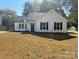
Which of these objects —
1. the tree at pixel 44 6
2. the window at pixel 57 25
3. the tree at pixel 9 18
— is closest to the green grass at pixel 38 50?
the window at pixel 57 25

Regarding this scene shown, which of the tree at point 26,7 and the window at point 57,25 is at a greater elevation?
the tree at point 26,7

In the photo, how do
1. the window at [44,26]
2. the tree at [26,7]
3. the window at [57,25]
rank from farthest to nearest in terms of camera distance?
the tree at [26,7] → the window at [44,26] → the window at [57,25]

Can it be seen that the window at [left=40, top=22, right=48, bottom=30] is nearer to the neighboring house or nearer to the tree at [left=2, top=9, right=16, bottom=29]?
the neighboring house

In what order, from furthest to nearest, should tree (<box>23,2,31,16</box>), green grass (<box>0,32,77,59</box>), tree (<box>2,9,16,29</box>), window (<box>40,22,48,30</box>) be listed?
tree (<box>23,2,31,16</box>) < tree (<box>2,9,16,29</box>) < window (<box>40,22,48,30</box>) < green grass (<box>0,32,77,59</box>)

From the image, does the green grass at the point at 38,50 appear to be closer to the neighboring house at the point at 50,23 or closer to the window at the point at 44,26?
the neighboring house at the point at 50,23

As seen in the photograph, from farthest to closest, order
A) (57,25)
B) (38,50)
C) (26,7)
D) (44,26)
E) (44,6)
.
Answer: (26,7)
(44,6)
(44,26)
(57,25)
(38,50)

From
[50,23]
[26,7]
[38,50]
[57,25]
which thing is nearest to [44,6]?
[26,7]

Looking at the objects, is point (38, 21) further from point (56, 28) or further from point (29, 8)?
point (29, 8)

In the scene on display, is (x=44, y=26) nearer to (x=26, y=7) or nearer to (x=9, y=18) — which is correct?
(x=9, y=18)

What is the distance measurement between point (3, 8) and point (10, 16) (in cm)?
535

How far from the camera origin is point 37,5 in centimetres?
5656

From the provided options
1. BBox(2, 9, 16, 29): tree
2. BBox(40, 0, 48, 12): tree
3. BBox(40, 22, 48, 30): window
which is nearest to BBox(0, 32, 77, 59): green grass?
BBox(40, 22, 48, 30): window

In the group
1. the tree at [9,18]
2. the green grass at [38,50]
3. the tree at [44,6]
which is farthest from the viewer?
the tree at [44,6]

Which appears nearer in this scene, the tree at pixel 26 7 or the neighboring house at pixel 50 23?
the neighboring house at pixel 50 23
